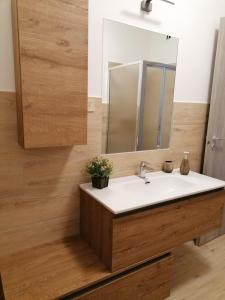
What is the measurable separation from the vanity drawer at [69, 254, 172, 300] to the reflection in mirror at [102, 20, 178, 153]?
837 millimetres

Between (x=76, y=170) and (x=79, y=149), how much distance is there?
151 mm

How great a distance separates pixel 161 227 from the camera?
1.44m

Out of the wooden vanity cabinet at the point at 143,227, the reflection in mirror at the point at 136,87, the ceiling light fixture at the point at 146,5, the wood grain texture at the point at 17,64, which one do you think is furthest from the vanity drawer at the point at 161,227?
the ceiling light fixture at the point at 146,5

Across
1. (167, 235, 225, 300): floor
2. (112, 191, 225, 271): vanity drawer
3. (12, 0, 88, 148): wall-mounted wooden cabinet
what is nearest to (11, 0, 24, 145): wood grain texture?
(12, 0, 88, 148): wall-mounted wooden cabinet

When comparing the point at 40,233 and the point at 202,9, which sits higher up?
the point at 202,9

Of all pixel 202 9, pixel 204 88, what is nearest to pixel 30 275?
pixel 204 88

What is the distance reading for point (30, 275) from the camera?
129 centimetres

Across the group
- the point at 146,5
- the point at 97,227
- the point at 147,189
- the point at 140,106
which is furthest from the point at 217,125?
the point at 97,227

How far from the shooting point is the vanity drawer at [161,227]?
4.24 ft

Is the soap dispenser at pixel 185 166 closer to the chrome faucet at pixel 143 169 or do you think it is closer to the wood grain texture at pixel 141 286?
the chrome faucet at pixel 143 169

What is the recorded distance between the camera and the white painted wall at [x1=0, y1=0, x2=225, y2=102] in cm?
127

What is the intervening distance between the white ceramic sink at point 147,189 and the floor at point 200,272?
75 centimetres

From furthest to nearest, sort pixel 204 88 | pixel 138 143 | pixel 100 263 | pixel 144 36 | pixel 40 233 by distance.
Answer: pixel 204 88 < pixel 138 143 < pixel 144 36 < pixel 40 233 < pixel 100 263

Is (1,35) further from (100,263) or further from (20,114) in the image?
(100,263)
